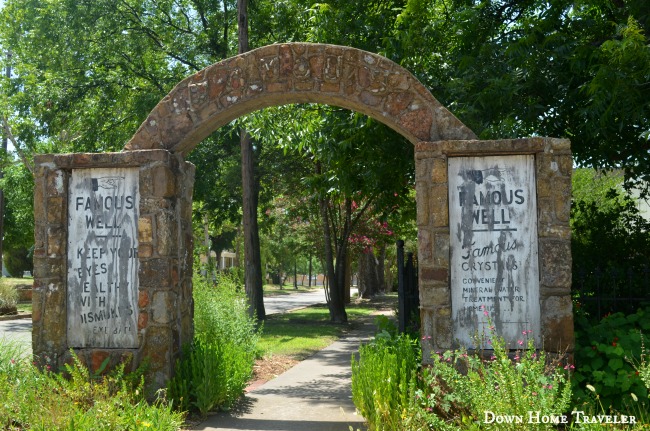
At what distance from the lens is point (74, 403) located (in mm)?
6148

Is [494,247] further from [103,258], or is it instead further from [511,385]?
[103,258]

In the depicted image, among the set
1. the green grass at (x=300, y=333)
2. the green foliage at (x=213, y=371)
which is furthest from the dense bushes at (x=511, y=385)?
the green grass at (x=300, y=333)

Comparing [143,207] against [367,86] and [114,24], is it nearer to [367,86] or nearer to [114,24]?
[367,86]

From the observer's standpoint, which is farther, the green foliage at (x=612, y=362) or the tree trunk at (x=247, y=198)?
the tree trunk at (x=247, y=198)

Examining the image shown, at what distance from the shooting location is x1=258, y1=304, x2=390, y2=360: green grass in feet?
43.9

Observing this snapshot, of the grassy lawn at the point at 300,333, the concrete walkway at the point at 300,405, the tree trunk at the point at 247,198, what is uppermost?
the tree trunk at the point at 247,198

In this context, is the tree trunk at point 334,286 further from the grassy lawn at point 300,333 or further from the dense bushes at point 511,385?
the dense bushes at point 511,385

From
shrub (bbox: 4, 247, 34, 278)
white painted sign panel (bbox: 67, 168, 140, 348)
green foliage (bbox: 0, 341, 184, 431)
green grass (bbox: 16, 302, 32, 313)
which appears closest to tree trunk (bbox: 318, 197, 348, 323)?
green grass (bbox: 16, 302, 32, 313)

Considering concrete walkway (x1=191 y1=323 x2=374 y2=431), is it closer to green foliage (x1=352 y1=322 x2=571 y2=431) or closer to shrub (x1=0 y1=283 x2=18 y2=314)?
green foliage (x1=352 y1=322 x2=571 y2=431)

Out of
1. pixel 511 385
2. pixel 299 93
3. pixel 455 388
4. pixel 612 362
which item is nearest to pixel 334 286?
pixel 299 93

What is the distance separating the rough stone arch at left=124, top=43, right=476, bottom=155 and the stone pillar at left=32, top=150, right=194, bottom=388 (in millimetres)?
429

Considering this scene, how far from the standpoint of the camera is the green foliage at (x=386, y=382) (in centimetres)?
604

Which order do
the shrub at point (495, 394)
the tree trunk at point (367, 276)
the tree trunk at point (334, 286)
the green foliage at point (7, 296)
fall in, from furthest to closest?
1. the tree trunk at point (367, 276)
2. the green foliage at point (7, 296)
3. the tree trunk at point (334, 286)
4. the shrub at point (495, 394)

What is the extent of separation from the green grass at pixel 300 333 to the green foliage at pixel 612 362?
240 inches
